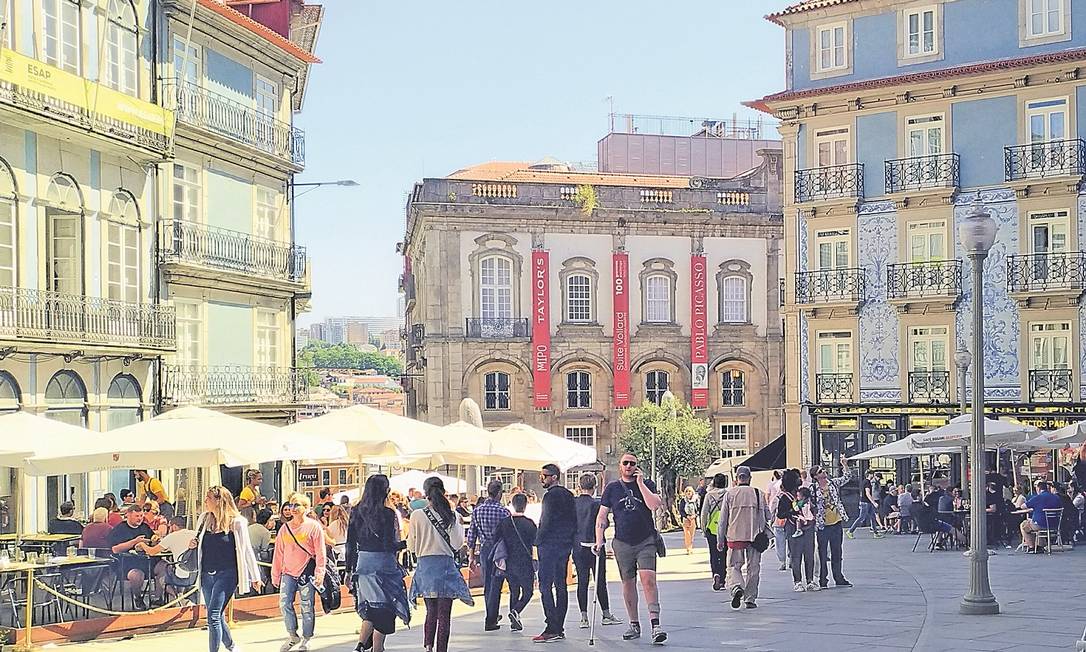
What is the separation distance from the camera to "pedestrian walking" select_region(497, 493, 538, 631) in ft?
57.4

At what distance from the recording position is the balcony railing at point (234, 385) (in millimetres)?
33344

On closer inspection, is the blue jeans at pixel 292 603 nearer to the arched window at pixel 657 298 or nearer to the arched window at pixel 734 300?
the arched window at pixel 657 298

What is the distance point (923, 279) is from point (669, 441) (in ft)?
53.5

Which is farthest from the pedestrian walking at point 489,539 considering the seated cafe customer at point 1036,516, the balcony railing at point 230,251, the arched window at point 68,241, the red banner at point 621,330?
the red banner at point 621,330

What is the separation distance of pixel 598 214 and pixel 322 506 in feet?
138

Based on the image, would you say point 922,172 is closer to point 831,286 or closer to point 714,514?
point 831,286

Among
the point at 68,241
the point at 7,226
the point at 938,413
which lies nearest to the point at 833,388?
the point at 938,413

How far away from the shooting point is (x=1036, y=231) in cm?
4316

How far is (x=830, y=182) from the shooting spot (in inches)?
1816

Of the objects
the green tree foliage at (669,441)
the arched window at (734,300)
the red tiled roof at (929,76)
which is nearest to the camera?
the red tiled roof at (929,76)

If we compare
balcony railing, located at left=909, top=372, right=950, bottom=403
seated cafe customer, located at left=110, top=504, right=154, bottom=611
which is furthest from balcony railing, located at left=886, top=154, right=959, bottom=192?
seated cafe customer, located at left=110, top=504, right=154, bottom=611

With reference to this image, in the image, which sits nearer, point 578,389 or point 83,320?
point 83,320

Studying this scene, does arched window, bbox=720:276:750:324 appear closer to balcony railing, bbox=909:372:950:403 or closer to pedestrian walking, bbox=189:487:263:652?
balcony railing, bbox=909:372:950:403

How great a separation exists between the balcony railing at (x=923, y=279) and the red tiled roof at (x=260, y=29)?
16992mm
